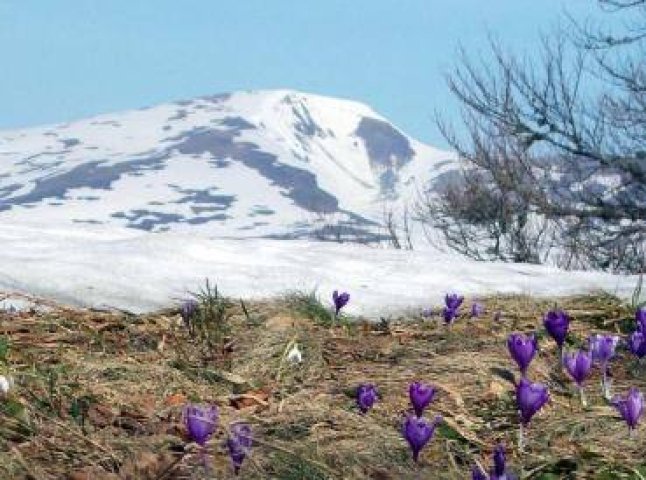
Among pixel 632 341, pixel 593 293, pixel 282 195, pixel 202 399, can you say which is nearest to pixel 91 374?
pixel 202 399

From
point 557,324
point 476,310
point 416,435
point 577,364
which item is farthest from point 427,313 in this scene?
point 416,435

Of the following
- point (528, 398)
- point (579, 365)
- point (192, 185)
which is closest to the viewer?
point (528, 398)

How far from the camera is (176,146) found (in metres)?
197

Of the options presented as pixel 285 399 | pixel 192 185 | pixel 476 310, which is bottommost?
pixel 285 399

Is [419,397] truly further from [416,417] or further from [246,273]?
[246,273]

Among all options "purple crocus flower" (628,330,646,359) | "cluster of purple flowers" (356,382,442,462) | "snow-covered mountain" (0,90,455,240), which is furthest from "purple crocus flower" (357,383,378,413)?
"snow-covered mountain" (0,90,455,240)

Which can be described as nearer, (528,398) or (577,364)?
(528,398)

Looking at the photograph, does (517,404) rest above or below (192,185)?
below

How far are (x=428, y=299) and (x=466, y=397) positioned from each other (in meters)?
1.77

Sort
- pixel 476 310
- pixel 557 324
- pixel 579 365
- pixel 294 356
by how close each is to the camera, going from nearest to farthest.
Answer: pixel 579 365 → pixel 557 324 → pixel 294 356 → pixel 476 310

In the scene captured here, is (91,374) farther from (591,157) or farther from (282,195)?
(282,195)

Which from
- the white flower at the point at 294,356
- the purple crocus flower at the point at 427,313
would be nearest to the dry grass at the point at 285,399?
the white flower at the point at 294,356

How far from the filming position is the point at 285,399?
2.08 meters

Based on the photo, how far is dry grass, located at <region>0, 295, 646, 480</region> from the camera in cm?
157
